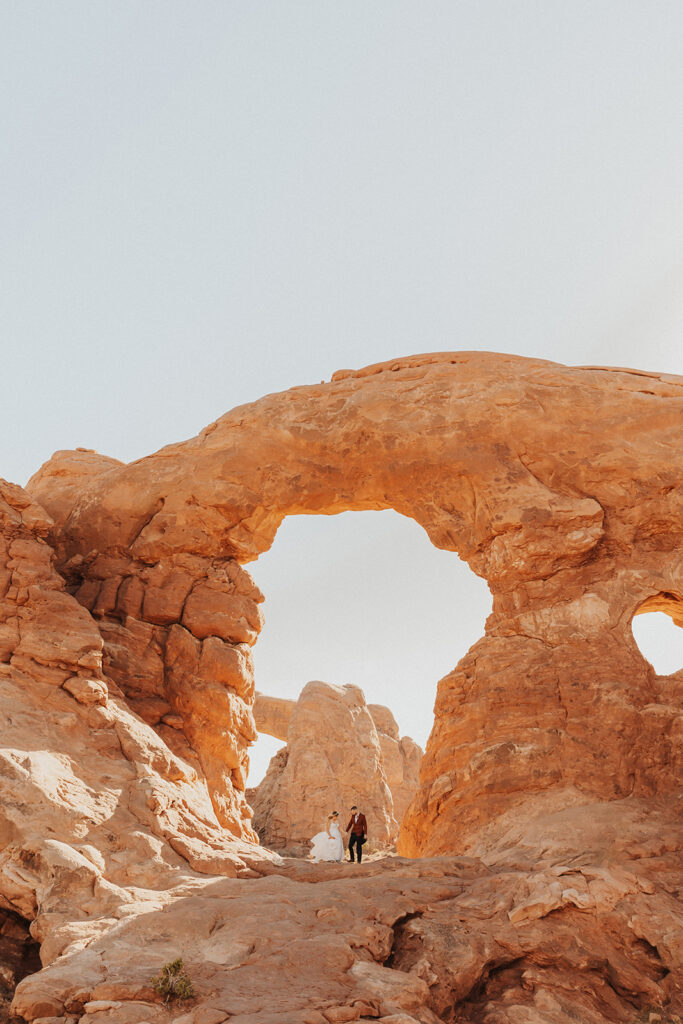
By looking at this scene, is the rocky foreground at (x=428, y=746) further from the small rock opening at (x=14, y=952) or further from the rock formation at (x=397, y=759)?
the rock formation at (x=397, y=759)

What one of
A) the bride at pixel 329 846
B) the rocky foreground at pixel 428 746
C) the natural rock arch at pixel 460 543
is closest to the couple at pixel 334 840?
the bride at pixel 329 846

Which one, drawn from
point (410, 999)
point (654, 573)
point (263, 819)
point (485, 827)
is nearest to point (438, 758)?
point (485, 827)

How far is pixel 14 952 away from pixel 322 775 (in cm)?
1288

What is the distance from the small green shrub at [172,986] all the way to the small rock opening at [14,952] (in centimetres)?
201

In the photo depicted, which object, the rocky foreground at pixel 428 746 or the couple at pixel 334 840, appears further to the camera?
the couple at pixel 334 840

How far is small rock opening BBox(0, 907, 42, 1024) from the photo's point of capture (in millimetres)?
7750

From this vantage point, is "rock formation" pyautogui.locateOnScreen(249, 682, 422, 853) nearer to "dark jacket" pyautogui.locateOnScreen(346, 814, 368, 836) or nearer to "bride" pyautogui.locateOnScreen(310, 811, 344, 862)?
"dark jacket" pyautogui.locateOnScreen(346, 814, 368, 836)

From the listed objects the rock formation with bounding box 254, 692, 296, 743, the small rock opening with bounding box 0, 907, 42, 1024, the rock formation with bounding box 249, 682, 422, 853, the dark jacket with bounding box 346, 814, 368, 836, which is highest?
the rock formation with bounding box 254, 692, 296, 743

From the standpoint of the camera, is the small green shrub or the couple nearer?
the small green shrub

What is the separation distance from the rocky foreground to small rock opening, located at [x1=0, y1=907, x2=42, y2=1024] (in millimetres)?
33

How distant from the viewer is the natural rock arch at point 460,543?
11.1 meters

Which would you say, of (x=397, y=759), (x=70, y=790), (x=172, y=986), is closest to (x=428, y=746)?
(x=70, y=790)

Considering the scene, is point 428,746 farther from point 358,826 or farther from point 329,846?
point 329,846

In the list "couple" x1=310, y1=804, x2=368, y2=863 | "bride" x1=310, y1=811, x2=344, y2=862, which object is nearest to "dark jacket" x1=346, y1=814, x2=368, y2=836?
"couple" x1=310, y1=804, x2=368, y2=863
